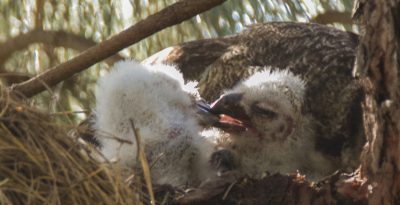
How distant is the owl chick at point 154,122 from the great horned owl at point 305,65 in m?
0.35

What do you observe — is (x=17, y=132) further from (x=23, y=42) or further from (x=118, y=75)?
(x=23, y=42)

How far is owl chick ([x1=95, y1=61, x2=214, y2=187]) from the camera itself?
2717mm

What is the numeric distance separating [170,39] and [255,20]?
314mm

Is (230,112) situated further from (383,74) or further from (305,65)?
(383,74)

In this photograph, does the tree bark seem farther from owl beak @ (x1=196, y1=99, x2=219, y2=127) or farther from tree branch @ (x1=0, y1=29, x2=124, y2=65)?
tree branch @ (x1=0, y1=29, x2=124, y2=65)

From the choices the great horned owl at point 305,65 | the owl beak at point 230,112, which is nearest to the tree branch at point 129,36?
the owl beak at point 230,112

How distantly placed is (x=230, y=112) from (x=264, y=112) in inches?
4.2

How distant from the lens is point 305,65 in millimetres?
3156

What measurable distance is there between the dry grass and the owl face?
607 mm

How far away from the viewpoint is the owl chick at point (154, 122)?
2.72 meters

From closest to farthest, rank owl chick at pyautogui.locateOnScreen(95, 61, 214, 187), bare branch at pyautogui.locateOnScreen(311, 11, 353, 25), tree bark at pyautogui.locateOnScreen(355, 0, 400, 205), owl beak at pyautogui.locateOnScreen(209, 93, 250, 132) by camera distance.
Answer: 1. tree bark at pyautogui.locateOnScreen(355, 0, 400, 205)
2. owl chick at pyautogui.locateOnScreen(95, 61, 214, 187)
3. owl beak at pyautogui.locateOnScreen(209, 93, 250, 132)
4. bare branch at pyautogui.locateOnScreen(311, 11, 353, 25)

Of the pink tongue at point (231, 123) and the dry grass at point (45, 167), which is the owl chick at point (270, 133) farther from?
the dry grass at point (45, 167)

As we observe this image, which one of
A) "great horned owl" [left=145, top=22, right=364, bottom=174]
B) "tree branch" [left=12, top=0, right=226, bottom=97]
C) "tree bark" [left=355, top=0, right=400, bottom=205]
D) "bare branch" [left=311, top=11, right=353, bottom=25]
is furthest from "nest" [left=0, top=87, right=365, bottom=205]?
"bare branch" [left=311, top=11, right=353, bottom=25]

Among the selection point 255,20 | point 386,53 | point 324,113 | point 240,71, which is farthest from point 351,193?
point 255,20
